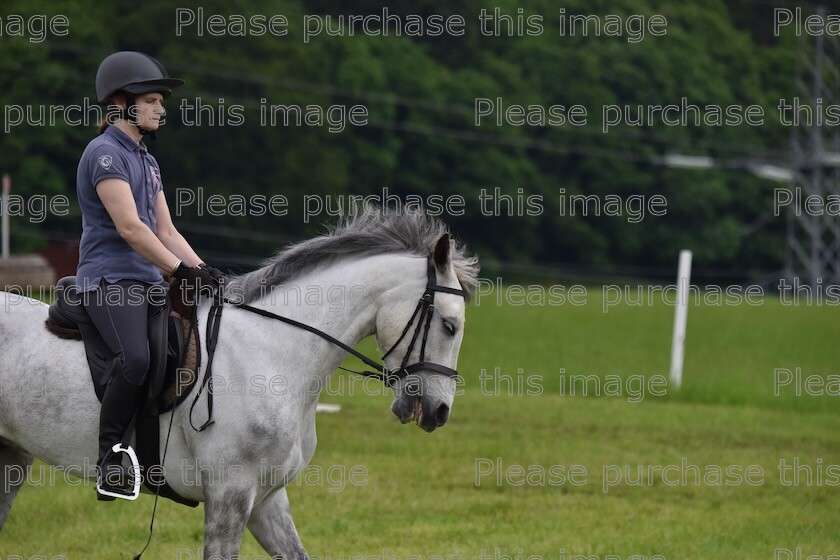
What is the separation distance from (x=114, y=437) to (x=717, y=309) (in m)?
30.9

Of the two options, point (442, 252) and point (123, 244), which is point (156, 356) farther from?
point (442, 252)

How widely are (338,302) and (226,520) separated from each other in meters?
1.15

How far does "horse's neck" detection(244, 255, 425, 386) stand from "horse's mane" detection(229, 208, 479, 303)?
6 centimetres

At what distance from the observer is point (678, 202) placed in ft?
193

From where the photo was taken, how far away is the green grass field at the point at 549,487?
8109 millimetres

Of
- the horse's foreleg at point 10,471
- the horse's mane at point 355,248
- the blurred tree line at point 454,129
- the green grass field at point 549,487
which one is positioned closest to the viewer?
the horse's mane at point 355,248

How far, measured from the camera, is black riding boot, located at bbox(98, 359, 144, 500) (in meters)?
5.52

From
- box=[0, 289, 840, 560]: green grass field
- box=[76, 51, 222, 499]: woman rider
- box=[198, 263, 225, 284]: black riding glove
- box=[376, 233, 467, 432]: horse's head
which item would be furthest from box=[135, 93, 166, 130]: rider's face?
box=[0, 289, 840, 560]: green grass field

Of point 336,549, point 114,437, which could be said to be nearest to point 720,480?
point 336,549

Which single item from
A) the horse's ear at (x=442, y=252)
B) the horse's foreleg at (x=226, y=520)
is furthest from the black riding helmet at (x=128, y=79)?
the horse's foreleg at (x=226, y=520)

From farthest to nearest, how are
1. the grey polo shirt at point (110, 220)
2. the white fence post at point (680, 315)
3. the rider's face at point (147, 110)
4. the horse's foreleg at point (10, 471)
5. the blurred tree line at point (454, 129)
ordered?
the blurred tree line at point (454, 129) < the white fence post at point (680, 315) < the horse's foreleg at point (10, 471) < the rider's face at point (147, 110) < the grey polo shirt at point (110, 220)

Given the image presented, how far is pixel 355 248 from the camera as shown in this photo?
592 centimetres

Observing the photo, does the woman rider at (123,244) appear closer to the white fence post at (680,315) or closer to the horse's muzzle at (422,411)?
the horse's muzzle at (422,411)

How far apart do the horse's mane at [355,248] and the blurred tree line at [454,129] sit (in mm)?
35035
